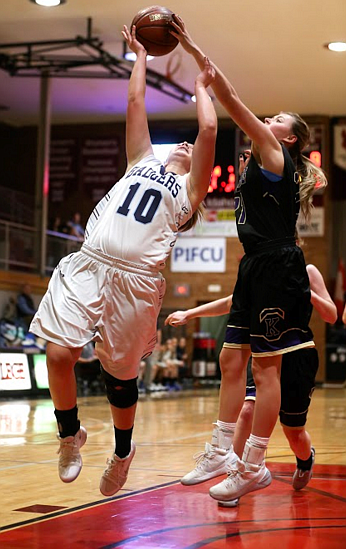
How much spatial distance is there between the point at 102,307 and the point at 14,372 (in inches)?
339

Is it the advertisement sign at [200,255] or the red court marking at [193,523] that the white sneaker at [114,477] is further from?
the advertisement sign at [200,255]

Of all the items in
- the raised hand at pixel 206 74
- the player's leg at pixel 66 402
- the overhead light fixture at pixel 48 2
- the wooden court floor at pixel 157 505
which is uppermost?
the overhead light fixture at pixel 48 2

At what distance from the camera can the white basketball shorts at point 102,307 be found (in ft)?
11.4

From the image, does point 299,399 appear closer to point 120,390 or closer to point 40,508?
point 120,390

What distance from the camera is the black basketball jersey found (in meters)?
4.00

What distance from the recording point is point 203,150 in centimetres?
374

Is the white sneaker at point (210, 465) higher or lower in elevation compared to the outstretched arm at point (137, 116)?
lower

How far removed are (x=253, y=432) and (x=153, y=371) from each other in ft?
38.9

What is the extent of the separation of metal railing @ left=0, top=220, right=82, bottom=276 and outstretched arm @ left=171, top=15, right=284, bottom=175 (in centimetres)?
1162

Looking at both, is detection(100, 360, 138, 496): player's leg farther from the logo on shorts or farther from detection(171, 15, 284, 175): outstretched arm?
detection(171, 15, 284, 175): outstretched arm

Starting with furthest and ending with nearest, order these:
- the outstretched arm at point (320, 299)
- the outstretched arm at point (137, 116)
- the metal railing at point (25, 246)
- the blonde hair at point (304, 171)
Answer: the metal railing at point (25, 246) < the outstretched arm at point (320, 299) < the blonde hair at point (304, 171) < the outstretched arm at point (137, 116)

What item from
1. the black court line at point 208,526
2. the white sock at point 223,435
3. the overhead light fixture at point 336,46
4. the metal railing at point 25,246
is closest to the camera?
the black court line at point 208,526

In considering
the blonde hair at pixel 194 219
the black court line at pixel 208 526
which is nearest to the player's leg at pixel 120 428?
the black court line at pixel 208 526

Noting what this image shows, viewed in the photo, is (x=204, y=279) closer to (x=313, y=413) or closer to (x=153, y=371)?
(x=153, y=371)
